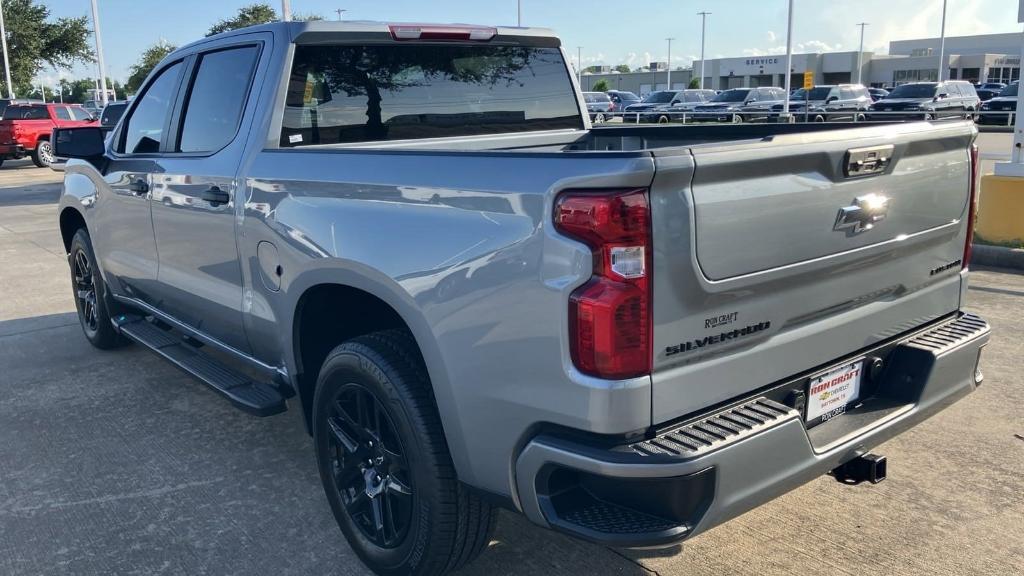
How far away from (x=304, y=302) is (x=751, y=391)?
5.67ft

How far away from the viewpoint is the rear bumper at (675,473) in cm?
219

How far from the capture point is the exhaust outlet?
9.27 feet

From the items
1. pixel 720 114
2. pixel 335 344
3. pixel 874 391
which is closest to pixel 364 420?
pixel 335 344

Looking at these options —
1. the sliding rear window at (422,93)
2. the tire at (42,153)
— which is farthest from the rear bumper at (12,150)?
the sliding rear window at (422,93)

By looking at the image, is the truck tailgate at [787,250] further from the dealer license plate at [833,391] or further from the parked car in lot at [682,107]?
the parked car in lot at [682,107]

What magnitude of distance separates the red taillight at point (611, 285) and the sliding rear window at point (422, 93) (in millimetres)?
1910

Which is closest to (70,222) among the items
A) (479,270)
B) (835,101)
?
(479,270)

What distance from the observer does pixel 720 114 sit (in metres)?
33.0

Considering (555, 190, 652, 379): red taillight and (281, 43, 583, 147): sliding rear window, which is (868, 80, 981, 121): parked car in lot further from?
(555, 190, 652, 379): red taillight

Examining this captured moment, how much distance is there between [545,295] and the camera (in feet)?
7.37

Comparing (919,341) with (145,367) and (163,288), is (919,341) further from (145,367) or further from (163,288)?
(145,367)

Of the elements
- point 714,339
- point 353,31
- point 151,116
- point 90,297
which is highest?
point 353,31

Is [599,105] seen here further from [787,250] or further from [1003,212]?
[787,250]

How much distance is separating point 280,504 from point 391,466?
1.02m
